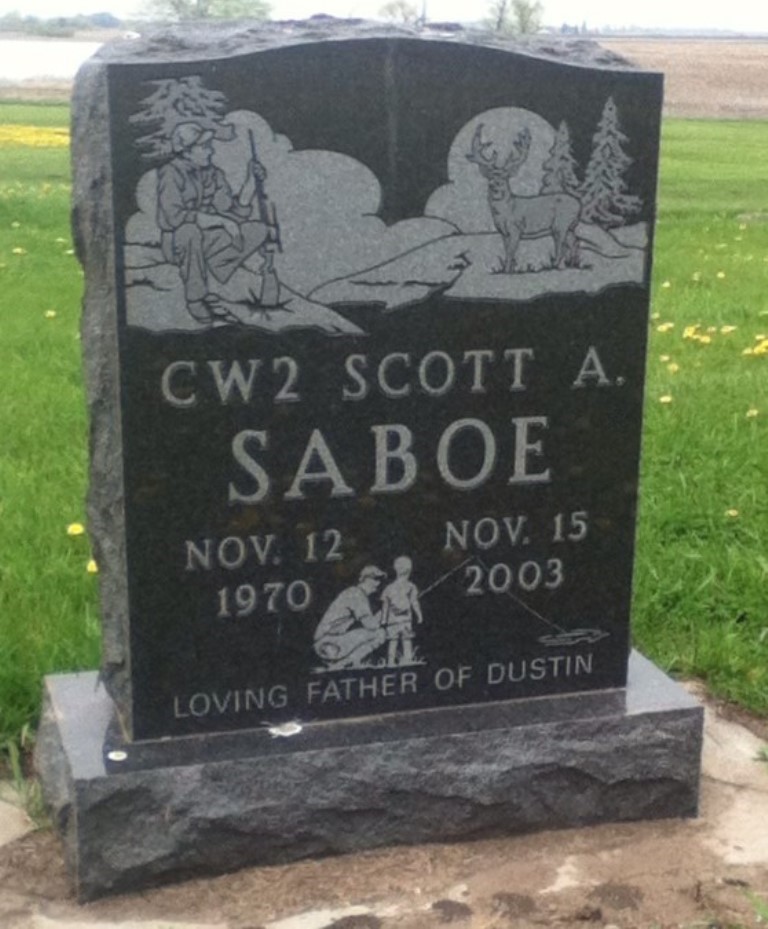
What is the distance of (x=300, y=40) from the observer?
9.00ft

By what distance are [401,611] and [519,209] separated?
0.80 m

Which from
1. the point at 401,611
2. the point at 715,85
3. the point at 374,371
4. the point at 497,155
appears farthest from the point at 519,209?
the point at 715,85

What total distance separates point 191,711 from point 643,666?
3.22 feet

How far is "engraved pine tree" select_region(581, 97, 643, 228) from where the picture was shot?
9.59 ft

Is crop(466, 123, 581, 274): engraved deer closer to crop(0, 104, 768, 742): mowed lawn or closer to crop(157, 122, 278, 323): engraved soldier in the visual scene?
crop(157, 122, 278, 323): engraved soldier

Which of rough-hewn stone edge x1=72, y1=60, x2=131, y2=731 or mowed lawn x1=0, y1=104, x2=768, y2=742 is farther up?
rough-hewn stone edge x1=72, y1=60, x2=131, y2=731

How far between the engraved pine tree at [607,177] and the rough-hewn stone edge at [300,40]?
0.38ft

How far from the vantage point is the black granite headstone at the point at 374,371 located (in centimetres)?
273

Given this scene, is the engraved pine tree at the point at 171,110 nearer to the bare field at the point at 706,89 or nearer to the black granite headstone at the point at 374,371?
the black granite headstone at the point at 374,371

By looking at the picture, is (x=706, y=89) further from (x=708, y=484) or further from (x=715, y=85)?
(x=708, y=484)

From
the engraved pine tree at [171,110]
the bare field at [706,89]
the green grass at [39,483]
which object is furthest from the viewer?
the bare field at [706,89]

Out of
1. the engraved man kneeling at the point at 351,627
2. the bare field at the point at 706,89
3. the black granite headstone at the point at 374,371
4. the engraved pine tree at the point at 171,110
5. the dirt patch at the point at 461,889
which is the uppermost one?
the engraved pine tree at the point at 171,110

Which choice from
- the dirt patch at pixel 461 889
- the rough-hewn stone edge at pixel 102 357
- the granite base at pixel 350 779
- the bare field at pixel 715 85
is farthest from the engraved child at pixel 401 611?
the bare field at pixel 715 85

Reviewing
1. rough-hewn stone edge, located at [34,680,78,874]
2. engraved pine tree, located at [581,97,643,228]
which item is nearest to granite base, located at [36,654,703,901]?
rough-hewn stone edge, located at [34,680,78,874]
